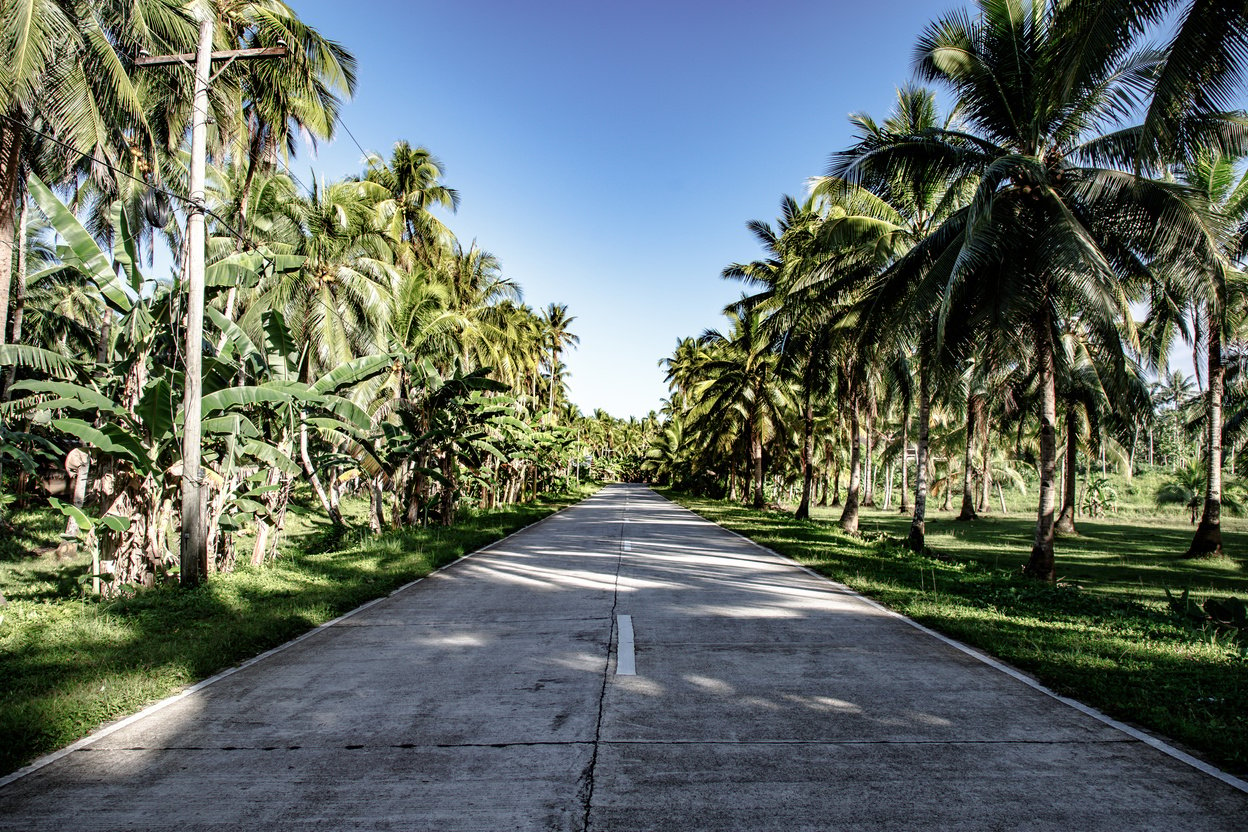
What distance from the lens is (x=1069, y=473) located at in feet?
85.2

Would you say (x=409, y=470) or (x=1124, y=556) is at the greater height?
(x=409, y=470)

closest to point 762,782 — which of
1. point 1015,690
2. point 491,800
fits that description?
point 491,800

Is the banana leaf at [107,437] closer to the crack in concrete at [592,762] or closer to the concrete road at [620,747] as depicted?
the concrete road at [620,747]

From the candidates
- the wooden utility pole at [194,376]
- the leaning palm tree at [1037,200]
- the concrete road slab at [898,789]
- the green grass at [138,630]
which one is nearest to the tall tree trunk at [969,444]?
the leaning palm tree at [1037,200]

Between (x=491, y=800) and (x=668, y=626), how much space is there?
383 centimetres

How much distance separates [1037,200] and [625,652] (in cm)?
1068

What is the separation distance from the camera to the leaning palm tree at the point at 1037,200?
10086 millimetres

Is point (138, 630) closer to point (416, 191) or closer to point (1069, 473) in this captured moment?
point (416, 191)

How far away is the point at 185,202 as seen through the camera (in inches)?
332

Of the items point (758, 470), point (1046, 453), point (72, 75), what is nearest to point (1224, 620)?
point (1046, 453)

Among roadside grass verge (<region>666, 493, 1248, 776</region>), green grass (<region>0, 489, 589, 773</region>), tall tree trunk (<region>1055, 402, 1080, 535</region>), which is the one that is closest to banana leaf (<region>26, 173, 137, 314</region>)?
green grass (<region>0, 489, 589, 773</region>)

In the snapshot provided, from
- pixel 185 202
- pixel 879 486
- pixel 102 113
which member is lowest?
pixel 879 486

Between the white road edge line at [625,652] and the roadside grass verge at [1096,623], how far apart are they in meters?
3.11

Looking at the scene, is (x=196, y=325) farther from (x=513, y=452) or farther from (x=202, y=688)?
(x=513, y=452)
